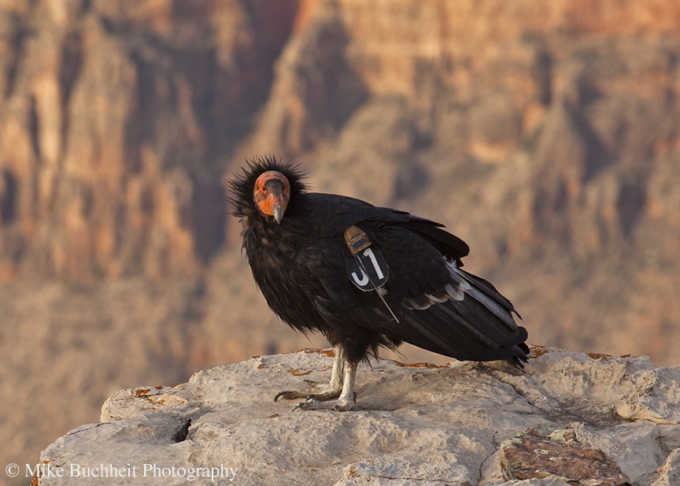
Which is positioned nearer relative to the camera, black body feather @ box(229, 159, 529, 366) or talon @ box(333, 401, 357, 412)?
black body feather @ box(229, 159, 529, 366)

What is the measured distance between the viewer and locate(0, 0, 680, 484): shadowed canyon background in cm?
6794

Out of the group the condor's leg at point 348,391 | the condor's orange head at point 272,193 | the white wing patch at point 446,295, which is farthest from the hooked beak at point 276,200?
the condor's leg at point 348,391

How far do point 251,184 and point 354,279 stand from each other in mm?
1325

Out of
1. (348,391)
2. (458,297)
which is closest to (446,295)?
(458,297)

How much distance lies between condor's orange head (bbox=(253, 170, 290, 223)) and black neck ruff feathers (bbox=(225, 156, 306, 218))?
0.10 metres

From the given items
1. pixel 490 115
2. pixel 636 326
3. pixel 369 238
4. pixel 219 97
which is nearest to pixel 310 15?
pixel 219 97

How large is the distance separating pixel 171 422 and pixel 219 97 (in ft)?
257

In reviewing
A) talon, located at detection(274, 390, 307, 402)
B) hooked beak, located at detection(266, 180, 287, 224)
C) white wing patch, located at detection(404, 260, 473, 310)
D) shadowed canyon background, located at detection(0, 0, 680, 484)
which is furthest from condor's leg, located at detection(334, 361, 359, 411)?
shadowed canyon background, located at detection(0, 0, 680, 484)

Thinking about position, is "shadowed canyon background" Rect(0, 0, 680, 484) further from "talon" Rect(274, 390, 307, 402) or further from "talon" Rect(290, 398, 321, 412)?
"talon" Rect(290, 398, 321, 412)

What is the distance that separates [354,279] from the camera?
802cm

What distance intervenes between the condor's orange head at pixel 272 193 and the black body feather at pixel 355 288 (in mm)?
130

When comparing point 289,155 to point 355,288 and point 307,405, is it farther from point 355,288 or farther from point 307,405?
point 355,288

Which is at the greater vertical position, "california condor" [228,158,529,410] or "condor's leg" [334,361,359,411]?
"california condor" [228,158,529,410]

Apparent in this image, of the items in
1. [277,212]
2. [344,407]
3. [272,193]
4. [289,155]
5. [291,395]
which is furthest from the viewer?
[289,155]
